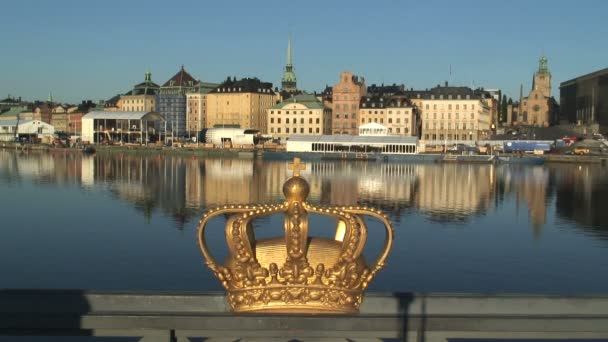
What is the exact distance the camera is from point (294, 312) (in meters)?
6.09

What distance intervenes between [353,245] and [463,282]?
48.2ft

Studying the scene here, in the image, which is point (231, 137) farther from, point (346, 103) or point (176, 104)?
point (176, 104)

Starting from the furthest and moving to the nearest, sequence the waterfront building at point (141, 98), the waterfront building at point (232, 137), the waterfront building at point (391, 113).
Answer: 1. the waterfront building at point (141, 98)
2. the waterfront building at point (391, 113)
3. the waterfront building at point (232, 137)

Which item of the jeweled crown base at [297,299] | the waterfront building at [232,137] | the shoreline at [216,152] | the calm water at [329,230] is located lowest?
the calm water at [329,230]

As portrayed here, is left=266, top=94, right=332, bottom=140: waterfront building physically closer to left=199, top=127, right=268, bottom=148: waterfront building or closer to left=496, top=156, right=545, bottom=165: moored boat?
left=199, top=127, right=268, bottom=148: waterfront building

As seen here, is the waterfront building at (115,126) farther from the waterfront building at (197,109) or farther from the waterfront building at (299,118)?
the waterfront building at (299,118)

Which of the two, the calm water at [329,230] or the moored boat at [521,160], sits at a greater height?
the moored boat at [521,160]

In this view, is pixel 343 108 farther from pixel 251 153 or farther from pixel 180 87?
pixel 180 87

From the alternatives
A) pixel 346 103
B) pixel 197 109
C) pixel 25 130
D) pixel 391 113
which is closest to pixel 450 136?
pixel 391 113

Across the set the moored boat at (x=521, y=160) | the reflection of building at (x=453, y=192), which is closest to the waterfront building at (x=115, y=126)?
the moored boat at (x=521, y=160)

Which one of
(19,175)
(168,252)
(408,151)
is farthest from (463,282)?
(408,151)

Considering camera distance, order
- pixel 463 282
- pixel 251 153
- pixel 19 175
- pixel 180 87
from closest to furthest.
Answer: pixel 463 282 → pixel 19 175 → pixel 251 153 → pixel 180 87

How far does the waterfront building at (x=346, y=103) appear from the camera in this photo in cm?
13100

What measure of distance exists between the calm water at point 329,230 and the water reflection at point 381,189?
136 mm
